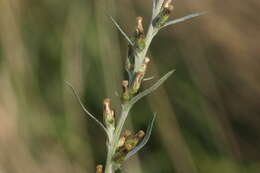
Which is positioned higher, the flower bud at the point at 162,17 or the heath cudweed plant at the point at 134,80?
the flower bud at the point at 162,17

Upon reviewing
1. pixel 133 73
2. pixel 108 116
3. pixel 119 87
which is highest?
pixel 133 73

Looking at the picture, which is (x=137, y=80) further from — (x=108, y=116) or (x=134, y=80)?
(x=108, y=116)

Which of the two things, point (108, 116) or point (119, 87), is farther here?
point (119, 87)

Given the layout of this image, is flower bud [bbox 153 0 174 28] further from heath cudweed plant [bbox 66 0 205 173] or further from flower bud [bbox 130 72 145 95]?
flower bud [bbox 130 72 145 95]

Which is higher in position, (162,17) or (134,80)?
(162,17)

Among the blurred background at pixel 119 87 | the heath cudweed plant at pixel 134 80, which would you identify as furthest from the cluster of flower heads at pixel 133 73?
the blurred background at pixel 119 87

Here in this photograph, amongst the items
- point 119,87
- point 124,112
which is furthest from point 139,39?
point 119,87

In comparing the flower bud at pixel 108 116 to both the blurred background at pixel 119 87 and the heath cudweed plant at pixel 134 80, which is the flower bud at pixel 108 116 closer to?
the heath cudweed plant at pixel 134 80

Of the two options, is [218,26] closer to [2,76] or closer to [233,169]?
[233,169]
